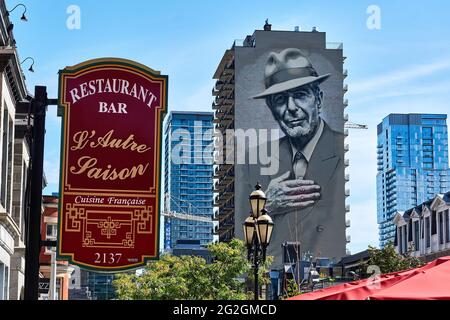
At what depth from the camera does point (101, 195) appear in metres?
8.92

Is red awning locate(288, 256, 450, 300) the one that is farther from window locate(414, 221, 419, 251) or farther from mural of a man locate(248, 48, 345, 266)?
mural of a man locate(248, 48, 345, 266)

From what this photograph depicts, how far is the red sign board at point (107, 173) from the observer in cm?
884

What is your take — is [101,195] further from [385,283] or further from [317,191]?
[317,191]

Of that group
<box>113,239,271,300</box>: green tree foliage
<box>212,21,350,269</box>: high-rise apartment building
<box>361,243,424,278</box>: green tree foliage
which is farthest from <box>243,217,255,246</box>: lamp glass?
<box>212,21,350,269</box>: high-rise apartment building

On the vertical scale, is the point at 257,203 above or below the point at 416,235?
below

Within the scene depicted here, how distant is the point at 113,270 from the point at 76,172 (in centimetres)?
108

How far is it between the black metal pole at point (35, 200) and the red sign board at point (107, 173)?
347 millimetres

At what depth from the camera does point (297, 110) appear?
129750mm

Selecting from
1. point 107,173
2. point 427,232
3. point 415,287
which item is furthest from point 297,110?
point 107,173

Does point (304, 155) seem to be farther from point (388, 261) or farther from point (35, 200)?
point (35, 200)

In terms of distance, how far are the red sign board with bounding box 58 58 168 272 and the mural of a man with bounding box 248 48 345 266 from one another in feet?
379

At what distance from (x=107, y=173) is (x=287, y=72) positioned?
121490 millimetres

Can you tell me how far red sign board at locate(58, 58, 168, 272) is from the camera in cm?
884
